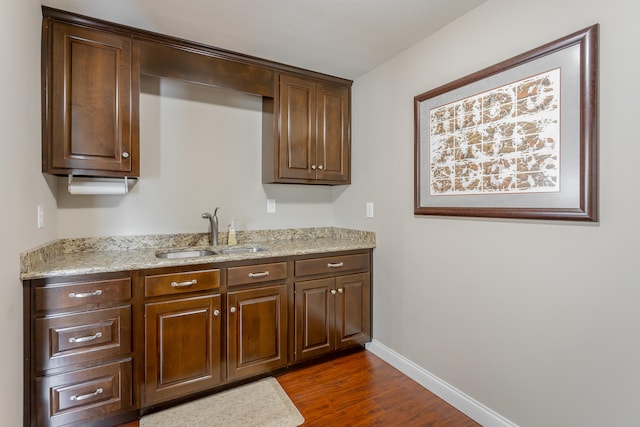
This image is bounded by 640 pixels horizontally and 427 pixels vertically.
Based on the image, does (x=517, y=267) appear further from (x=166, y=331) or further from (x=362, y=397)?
(x=166, y=331)

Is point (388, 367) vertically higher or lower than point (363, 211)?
lower

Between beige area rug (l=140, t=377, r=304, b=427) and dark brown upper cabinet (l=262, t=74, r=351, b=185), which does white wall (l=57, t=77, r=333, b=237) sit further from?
beige area rug (l=140, t=377, r=304, b=427)

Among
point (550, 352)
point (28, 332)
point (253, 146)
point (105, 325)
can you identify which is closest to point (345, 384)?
point (550, 352)

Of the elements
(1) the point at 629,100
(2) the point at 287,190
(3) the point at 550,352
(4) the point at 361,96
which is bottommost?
(3) the point at 550,352

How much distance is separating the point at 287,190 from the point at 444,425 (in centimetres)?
211

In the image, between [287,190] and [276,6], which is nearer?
[276,6]

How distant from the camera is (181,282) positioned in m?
1.88

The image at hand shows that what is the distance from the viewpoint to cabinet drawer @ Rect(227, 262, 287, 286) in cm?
204

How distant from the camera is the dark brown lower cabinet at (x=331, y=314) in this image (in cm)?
232

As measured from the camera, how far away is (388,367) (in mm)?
2396

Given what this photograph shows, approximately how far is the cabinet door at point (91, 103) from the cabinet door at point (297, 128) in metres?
1.04

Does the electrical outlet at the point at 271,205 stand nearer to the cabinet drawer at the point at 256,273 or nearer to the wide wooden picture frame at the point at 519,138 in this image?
the cabinet drawer at the point at 256,273

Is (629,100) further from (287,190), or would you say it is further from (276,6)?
(287,190)

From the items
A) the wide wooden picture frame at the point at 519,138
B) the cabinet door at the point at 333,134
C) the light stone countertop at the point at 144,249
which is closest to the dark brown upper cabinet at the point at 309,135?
the cabinet door at the point at 333,134
